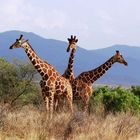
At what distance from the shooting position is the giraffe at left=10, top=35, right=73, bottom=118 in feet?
57.3

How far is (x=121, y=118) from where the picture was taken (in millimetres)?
15453

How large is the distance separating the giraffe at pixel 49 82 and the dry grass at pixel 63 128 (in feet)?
7.85

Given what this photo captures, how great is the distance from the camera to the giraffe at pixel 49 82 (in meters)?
17.5

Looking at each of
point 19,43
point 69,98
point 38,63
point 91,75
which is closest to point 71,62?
point 91,75

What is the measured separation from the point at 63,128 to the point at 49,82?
4.19 meters

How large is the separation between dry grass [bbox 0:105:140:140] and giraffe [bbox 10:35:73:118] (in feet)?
7.85

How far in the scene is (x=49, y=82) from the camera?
57.9 feet

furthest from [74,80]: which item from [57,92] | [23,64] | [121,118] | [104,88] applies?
[23,64]

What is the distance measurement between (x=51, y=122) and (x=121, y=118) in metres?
2.44

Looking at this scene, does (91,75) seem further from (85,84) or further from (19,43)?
(19,43)

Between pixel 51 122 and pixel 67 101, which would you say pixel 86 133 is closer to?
pixel 51 122

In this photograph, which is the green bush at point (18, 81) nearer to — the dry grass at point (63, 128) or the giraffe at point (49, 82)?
the giraffe at point (49, 82)

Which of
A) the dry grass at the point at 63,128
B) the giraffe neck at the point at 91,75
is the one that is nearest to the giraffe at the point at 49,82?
the giraffe neck at the point at 91,75

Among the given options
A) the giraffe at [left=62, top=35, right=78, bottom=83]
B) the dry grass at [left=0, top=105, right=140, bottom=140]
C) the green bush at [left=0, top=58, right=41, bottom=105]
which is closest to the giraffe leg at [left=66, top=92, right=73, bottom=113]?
the giraffe at [left=62, top=35, right=78, bottom=83]
